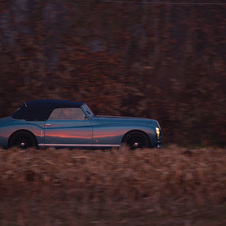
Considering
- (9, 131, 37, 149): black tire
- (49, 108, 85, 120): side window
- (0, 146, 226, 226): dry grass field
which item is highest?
(49, 108, 85, 120): side window

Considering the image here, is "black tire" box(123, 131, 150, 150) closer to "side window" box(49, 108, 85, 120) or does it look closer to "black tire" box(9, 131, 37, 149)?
"side window" box(49, 108, 85, 120)

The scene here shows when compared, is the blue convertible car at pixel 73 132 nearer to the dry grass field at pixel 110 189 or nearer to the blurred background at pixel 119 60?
the dry grass field at pixel 110 189

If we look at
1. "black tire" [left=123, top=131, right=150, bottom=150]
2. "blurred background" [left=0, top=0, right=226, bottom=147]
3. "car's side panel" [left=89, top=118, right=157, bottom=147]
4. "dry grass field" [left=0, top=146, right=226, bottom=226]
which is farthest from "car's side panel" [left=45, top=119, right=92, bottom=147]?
"blurred background" [left=0, top=0, right=226, bottom=147]

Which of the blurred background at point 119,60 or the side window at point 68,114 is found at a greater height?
the blurred background at point 119,60

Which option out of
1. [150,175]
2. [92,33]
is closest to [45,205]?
[150,175]

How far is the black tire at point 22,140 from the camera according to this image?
807cm

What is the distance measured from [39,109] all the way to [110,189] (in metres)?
4.16

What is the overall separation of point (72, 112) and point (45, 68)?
12.3ft

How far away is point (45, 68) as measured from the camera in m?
11.6

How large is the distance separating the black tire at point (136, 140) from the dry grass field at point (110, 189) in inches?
101

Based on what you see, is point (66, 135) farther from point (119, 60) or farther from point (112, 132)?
point (119, 60)

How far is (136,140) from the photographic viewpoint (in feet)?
26.9

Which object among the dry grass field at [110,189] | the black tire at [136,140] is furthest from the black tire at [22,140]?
the dry grass field at [110,189]

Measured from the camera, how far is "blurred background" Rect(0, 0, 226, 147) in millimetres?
11383
